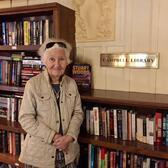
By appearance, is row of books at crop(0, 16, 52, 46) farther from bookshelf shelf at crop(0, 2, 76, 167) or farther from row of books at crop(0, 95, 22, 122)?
row of books at crop(0, 95, 22, 122)

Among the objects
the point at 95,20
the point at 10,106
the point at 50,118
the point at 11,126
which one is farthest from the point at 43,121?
the point at 95,20

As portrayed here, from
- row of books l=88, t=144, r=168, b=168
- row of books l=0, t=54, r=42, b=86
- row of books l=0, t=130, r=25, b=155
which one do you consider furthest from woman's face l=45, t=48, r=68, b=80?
row of books l=0, t=130, r=25, b=155

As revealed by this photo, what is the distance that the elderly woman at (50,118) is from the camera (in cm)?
148

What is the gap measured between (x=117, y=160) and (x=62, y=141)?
0.42m

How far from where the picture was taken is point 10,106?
203 centimetres

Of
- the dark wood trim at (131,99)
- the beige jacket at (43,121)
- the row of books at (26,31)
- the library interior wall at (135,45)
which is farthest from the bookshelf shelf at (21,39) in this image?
the dark wood trim at (131,99)

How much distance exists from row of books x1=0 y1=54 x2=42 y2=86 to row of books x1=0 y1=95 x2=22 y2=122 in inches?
4.5

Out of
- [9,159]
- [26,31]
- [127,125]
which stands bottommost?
[9,159]

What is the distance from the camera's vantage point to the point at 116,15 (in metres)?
1.83

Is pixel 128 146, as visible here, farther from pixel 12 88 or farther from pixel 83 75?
pixel 12 88

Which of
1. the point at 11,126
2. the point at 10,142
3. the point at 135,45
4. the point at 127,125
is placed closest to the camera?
the point at 127,125

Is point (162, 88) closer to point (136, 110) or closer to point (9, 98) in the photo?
point (136, 110)

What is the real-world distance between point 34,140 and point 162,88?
3.05 ft

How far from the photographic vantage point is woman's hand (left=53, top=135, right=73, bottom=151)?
146 cm
